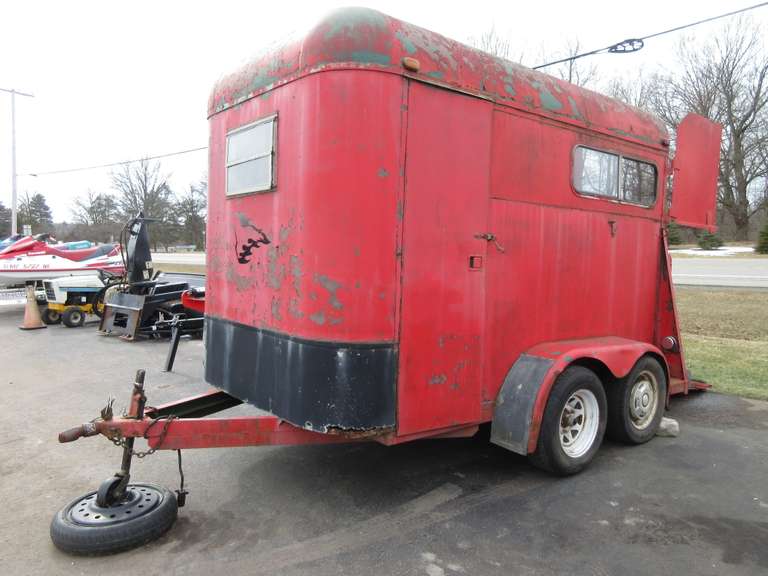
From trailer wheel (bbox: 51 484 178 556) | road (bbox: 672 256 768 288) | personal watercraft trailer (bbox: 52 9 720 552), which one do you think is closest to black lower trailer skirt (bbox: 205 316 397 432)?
personal watercraft trailer (bbox: 52 9 720 552)

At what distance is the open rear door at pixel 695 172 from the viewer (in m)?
5.64

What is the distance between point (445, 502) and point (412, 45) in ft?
9.91

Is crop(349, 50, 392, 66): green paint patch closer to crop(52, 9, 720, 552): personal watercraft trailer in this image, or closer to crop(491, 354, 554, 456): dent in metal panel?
crop(52, 9, 720, 552): personal watercraft trailer

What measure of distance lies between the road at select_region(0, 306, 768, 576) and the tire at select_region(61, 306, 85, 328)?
703 cm

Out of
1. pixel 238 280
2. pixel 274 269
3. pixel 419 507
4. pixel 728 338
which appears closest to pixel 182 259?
pixel 728 338

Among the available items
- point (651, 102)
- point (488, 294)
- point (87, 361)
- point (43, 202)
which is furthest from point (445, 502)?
point (43, 202)

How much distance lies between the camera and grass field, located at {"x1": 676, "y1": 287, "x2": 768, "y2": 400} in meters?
7.10

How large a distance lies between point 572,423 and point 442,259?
Answer: 1.83m

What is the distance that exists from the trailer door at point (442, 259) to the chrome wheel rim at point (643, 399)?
183 cm

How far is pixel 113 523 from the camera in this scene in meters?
3.11

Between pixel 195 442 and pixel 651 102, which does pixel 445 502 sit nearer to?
pixel 195 442

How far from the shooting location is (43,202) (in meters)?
82.4

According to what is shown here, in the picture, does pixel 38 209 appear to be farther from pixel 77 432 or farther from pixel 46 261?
pixel 77 432

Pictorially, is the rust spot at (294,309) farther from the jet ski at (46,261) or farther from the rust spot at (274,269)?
the jet ski at (46,261)
